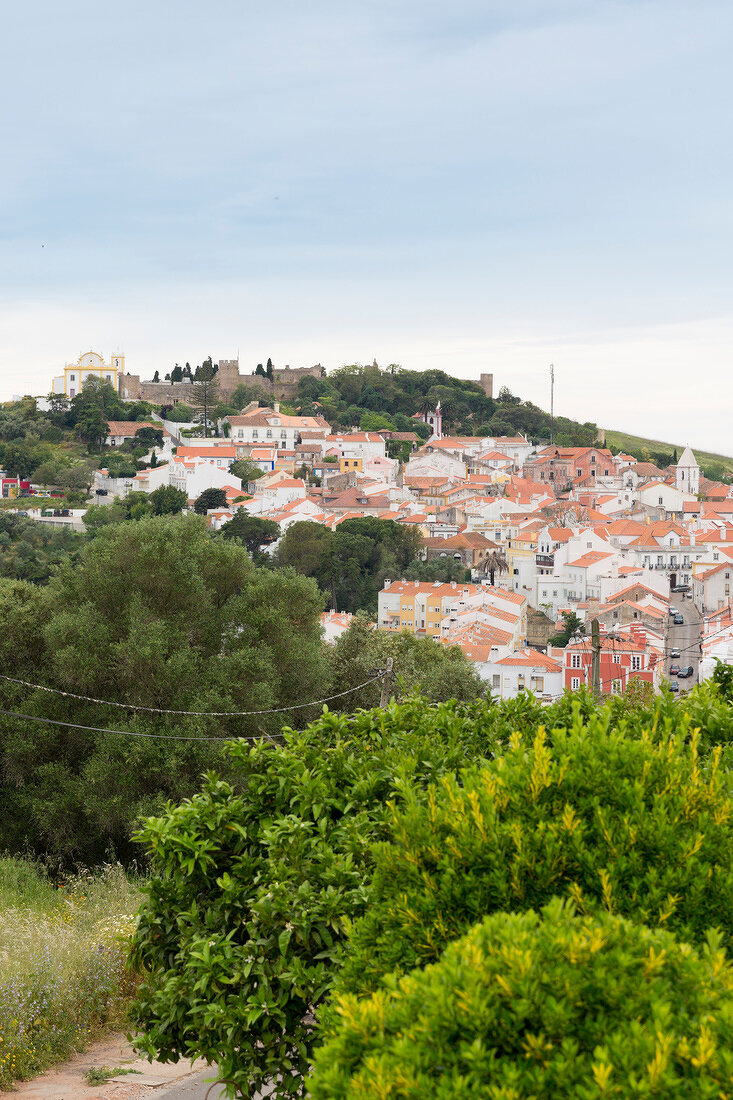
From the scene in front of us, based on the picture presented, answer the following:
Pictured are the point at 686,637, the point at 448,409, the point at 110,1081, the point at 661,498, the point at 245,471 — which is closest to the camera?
the point at 110,1081

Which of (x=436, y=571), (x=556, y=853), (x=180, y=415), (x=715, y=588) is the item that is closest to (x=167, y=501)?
(x=436, y=571)

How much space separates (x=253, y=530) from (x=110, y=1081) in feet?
154

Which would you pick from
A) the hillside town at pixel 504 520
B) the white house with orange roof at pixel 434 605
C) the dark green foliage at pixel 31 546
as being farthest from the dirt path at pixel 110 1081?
the white house with orange roof at pixel 434 605

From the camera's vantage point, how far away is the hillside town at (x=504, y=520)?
33688 millimetres

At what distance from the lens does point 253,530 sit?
51094 millimetres

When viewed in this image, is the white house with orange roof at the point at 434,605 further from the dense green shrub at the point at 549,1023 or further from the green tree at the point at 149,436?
the green tree at the point at 149,436

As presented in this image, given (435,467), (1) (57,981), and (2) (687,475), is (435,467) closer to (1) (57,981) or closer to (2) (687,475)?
(2) (687,475)

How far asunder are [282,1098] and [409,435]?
82189 mm

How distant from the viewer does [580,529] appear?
169 ft

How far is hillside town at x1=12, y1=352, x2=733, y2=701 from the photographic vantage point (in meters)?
33.7

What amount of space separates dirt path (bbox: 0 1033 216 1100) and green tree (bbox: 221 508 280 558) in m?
45.3

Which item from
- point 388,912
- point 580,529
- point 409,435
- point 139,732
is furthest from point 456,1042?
point 409,435

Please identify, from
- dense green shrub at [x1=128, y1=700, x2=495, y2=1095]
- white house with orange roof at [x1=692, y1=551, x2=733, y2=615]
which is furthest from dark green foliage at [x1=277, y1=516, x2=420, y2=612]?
dense green shrub at [x1=128, y1=700, x2=495, y2=1095]

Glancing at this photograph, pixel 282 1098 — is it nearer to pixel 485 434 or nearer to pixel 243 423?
pixel 243 423
